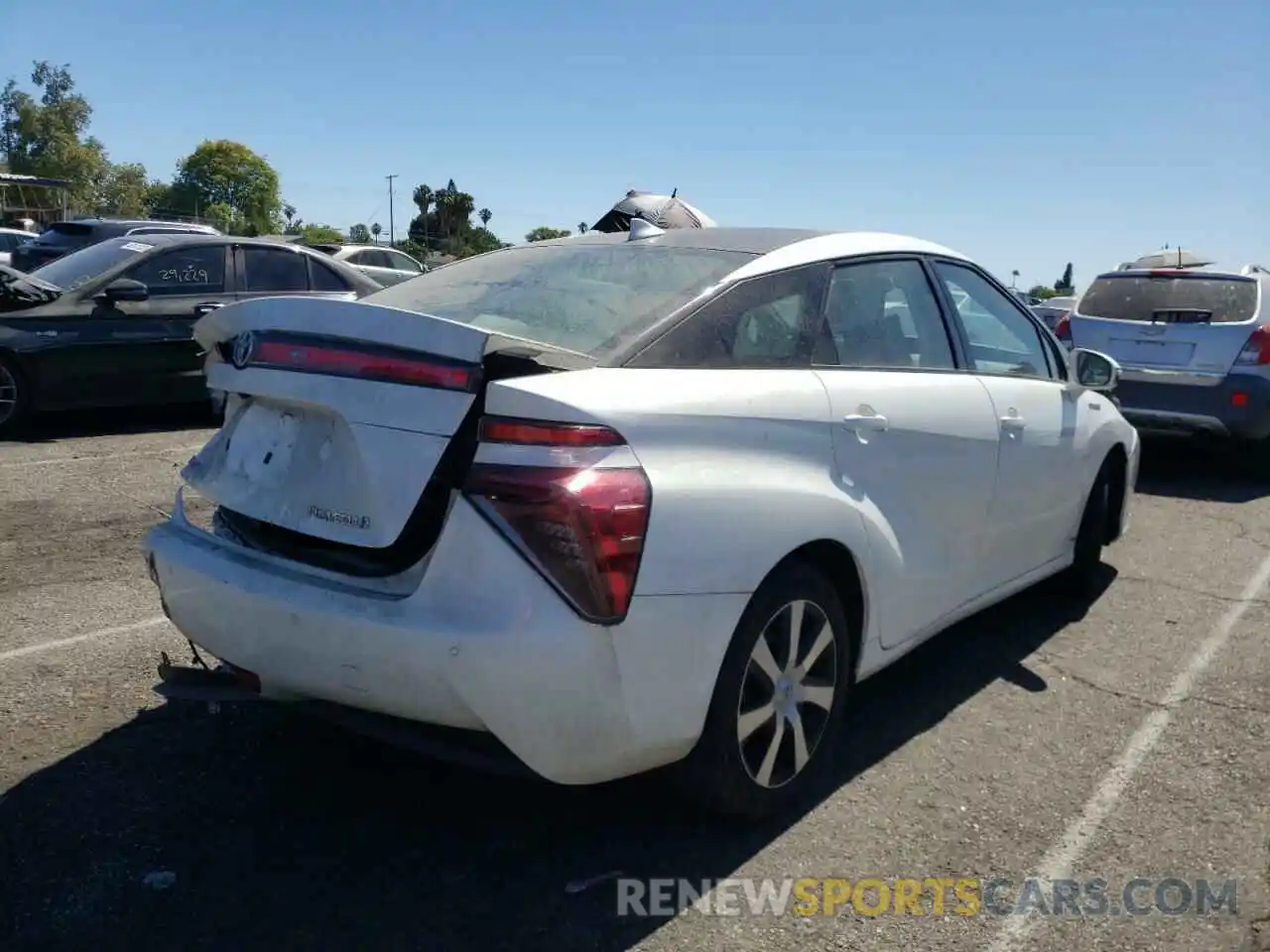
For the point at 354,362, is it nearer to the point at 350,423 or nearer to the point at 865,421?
the point at 350,423

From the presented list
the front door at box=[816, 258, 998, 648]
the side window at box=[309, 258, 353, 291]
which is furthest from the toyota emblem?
the side window at box=[309, 258, 353, 291]

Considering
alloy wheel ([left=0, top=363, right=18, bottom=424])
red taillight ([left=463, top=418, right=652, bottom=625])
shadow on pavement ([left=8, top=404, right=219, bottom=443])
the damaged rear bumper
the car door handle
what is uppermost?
the car door handle

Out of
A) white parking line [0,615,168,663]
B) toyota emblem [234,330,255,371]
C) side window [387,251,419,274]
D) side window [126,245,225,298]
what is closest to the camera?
toyota emblem [234,330,255,371]

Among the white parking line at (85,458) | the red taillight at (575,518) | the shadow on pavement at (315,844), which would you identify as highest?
the red taillight at (575,518)

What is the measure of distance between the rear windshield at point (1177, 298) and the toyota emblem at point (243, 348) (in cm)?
748

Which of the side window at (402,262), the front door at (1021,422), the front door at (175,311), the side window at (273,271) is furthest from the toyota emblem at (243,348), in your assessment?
the side window at (402,262)

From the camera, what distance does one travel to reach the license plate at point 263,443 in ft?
10.1

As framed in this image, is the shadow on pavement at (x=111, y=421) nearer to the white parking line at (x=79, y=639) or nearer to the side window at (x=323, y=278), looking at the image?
the side window at (x=323, y=278)

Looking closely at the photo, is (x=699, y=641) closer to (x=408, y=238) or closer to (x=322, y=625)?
(x=322, y=625)

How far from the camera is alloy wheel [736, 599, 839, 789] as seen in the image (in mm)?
3057

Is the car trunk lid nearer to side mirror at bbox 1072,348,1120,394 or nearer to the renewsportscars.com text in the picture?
the renewsportscars.com text

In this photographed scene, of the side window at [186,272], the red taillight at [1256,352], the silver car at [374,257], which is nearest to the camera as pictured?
the red taillight at [1256,352]

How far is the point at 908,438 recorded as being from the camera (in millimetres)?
3680

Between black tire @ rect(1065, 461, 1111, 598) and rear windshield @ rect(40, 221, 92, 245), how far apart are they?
14.6 metres
